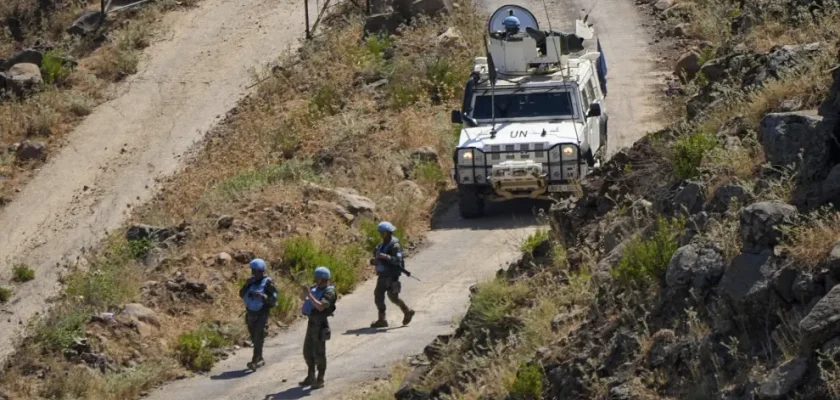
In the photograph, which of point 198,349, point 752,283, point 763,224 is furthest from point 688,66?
point 752,283

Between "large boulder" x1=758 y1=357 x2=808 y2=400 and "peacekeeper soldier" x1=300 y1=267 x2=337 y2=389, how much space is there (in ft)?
21.9

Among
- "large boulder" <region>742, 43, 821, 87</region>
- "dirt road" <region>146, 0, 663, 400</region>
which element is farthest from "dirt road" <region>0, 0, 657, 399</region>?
"large boulder" <region>742, 43, 821, 87</region>

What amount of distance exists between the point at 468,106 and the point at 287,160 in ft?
17.6

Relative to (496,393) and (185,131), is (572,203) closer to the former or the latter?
(496,393)

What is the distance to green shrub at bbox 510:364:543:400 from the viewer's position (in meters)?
11.1

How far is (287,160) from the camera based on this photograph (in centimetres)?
2581

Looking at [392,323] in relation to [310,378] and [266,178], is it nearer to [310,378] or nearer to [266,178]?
[310,378]

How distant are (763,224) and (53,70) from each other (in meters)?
25.8

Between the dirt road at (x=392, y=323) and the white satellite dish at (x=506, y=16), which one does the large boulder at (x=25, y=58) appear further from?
the white satellite dish at (x=506, y=16)

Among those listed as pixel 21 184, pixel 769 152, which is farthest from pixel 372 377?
pixel 21 184

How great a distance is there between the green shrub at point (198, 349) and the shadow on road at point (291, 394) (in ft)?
5.99

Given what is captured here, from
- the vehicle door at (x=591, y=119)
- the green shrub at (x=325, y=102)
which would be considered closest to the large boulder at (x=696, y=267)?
the vehicle door at (x=591, y=119)

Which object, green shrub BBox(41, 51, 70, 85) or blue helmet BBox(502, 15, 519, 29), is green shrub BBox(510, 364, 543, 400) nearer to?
blue helmet BBox(502, 15, 519, 29)

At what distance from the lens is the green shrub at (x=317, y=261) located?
19.0m
